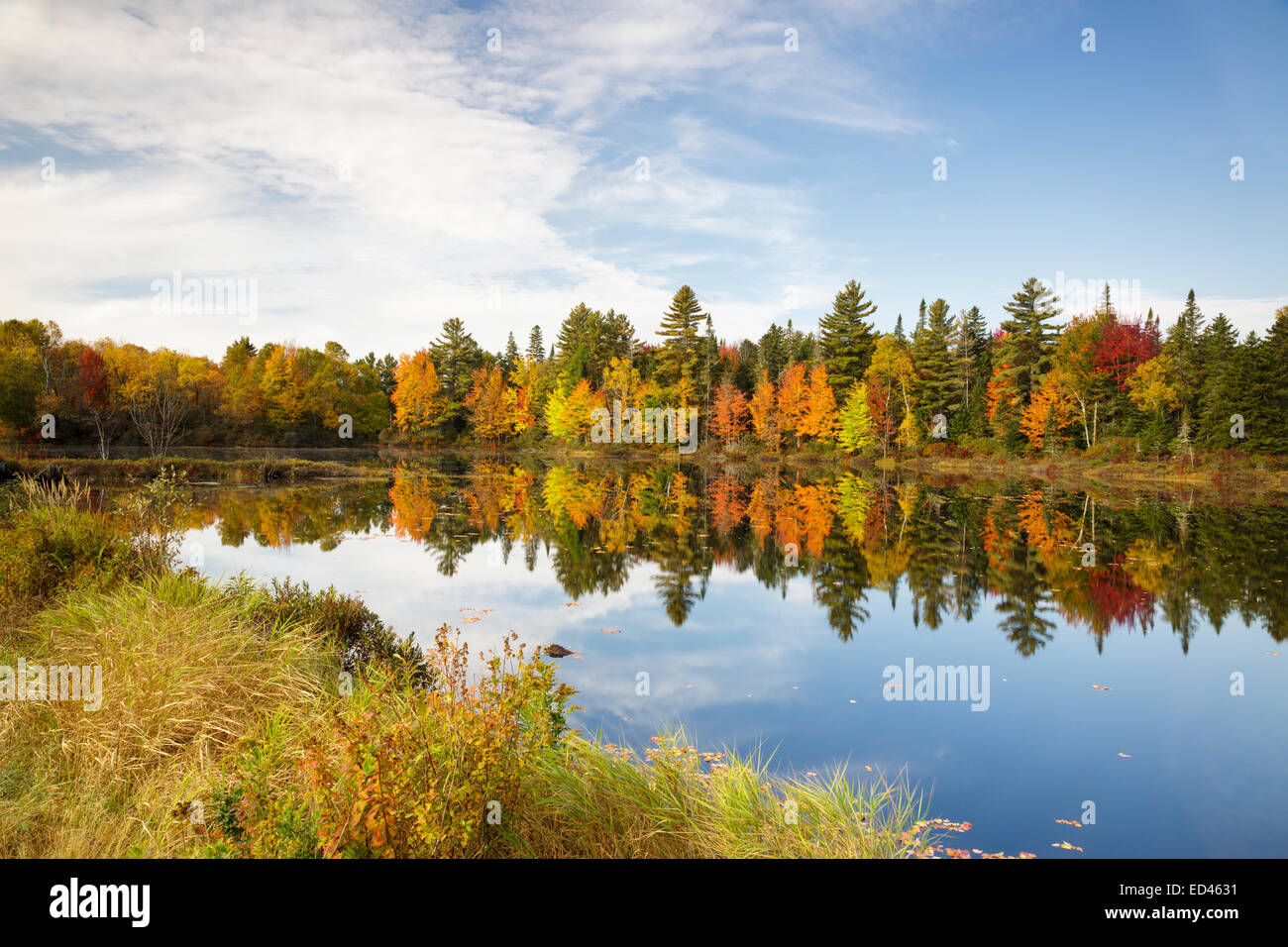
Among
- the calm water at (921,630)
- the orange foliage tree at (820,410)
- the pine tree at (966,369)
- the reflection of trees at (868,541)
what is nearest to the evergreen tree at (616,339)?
the orange foliage tree at (820,410)

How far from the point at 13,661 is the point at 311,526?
41.9ft

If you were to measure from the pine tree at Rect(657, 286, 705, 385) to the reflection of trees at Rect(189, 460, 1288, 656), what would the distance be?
31975 millimetres

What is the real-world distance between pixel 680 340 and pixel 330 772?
6001 cm

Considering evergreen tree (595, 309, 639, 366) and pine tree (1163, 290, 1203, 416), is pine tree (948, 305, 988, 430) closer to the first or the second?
pine tree (1163, 290, 1203, 416)

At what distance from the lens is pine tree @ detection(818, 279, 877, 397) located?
54.5m

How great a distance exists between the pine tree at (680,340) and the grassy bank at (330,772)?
181 feet

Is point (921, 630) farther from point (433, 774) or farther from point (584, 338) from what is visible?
point (584, 338)

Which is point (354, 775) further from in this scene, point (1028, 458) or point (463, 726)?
point (1028, 458)

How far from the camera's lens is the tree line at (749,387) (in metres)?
38.4

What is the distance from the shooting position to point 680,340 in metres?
61.6

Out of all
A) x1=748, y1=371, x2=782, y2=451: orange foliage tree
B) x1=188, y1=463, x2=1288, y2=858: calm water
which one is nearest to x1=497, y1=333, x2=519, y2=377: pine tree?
x1=748, y1=371, x2=782, y2=451: orange foliage tree

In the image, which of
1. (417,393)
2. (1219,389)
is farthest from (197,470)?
(1219,389)

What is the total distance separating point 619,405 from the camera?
6038 cm
